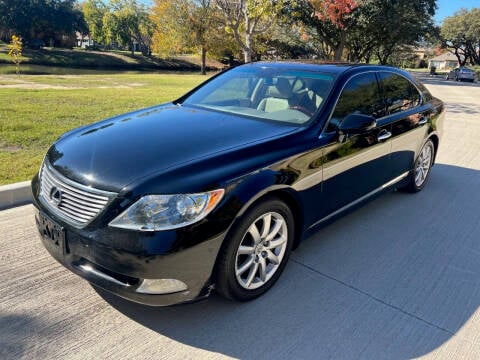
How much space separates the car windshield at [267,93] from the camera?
11.3 ft

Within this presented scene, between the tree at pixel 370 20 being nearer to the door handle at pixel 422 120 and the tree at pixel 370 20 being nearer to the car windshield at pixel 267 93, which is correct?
the door handle at pixel 422 120

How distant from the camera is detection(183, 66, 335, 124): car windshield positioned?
3.45 meters

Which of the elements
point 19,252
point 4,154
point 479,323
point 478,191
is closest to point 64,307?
point 19,252

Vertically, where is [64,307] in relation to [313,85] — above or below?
below

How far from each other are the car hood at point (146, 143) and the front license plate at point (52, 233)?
319 millimetres

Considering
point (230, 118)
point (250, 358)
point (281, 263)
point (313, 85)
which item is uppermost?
point (313, 85)

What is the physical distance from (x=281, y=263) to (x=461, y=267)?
1.67 meters

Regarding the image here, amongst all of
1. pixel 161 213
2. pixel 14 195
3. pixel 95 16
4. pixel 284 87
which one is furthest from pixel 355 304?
pixel 95 16

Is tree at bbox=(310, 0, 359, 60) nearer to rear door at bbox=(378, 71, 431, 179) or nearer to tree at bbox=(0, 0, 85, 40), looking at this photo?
rear door at bbox=(378, 71, 431, 179)

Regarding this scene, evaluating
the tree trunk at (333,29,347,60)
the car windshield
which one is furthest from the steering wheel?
the tree trunk at (333,29,347,60)

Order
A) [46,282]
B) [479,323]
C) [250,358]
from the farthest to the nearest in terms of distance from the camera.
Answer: [46,282] → [479,323] → [250,358]

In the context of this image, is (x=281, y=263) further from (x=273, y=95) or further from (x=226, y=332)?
(x=273, y=95)

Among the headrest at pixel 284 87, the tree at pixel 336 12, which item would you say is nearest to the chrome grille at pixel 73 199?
the headrest at pixel 284 87

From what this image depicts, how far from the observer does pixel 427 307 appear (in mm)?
2895
